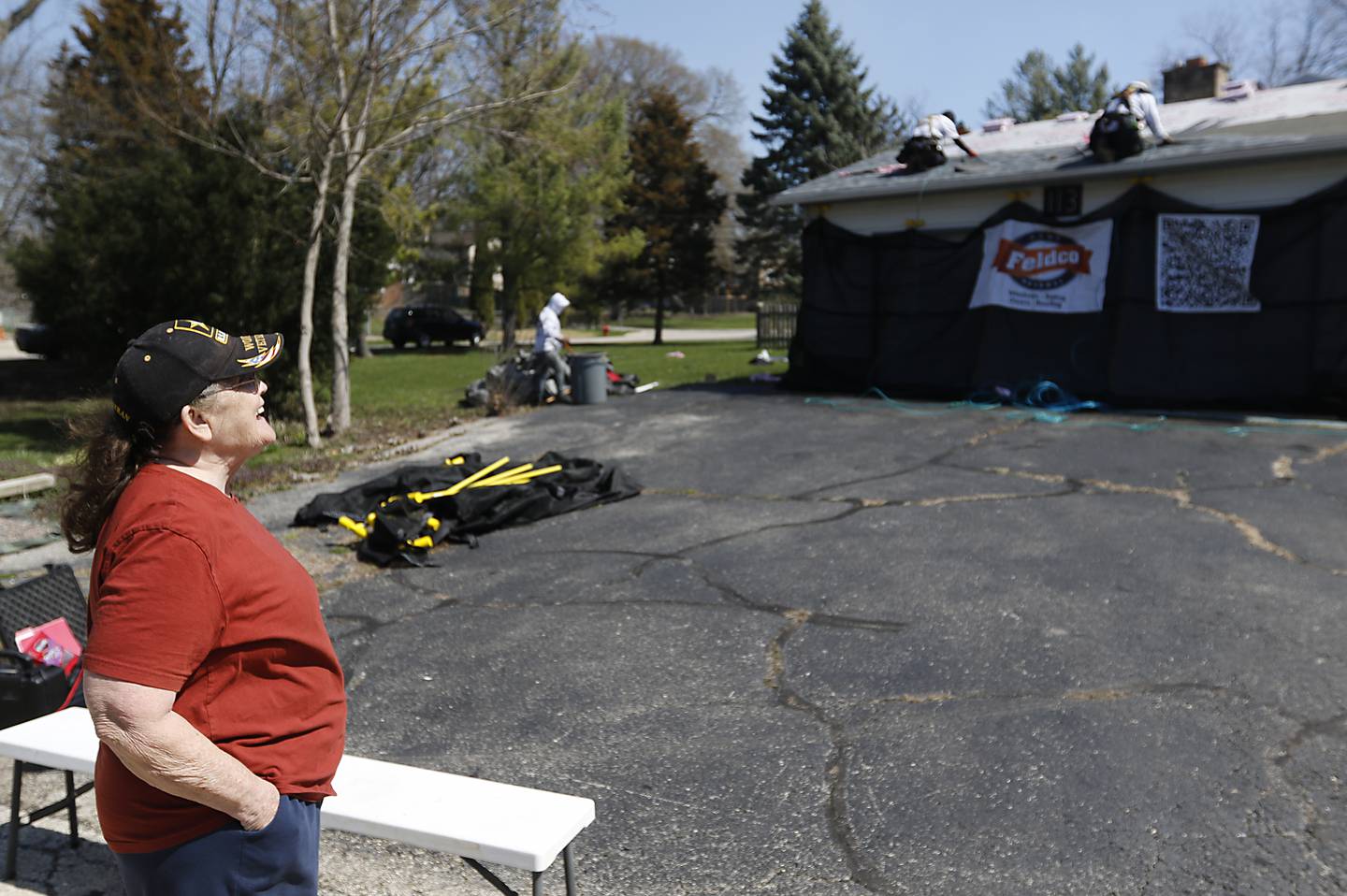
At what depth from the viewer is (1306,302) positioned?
41.2 feet

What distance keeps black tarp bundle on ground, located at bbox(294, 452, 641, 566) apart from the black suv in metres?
27.1

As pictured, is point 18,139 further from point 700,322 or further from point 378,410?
point 700,322

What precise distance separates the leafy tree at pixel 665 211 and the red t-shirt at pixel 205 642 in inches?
1421

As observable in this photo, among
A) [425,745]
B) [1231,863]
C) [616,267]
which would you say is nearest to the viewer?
[1231,863]

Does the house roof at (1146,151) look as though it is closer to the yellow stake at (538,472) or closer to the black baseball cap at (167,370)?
the yellow stake at (538,472)

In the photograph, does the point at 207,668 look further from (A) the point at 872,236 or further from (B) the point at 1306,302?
(A) the point at 872,236

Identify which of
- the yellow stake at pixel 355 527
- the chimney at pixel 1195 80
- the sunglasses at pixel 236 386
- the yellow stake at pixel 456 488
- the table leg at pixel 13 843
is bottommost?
the table leg at pixel 13 843

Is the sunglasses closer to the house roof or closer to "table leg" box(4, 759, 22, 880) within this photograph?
"table leg" box(4, 759, 22, 880)

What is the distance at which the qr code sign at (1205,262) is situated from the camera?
1297cm

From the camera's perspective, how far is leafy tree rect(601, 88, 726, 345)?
125 ft

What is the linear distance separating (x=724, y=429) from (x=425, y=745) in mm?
8461

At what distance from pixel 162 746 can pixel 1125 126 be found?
47.1 feet

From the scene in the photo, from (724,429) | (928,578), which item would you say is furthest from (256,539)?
(724,429)

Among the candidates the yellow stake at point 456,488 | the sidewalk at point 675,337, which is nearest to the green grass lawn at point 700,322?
the sidewalk at point 675,337
